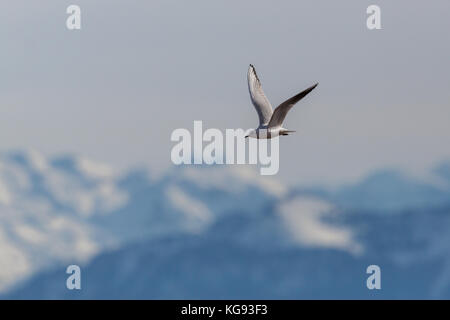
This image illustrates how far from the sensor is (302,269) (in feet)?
636

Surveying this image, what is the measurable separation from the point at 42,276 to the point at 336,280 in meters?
63.6

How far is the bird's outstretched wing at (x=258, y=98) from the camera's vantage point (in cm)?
2502

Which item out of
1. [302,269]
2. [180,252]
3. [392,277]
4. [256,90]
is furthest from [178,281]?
[256,90]

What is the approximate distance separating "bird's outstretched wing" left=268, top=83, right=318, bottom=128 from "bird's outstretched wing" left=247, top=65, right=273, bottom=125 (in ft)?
3.90

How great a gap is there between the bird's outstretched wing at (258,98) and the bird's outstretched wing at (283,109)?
3.90 feet

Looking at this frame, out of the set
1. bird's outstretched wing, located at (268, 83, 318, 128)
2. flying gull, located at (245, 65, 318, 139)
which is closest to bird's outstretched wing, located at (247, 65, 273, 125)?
flying gull, located at (245, 65, 318, 139)

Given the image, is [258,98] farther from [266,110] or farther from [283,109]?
[283,109]

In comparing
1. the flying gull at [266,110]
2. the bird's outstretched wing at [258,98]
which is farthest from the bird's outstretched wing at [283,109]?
the bird's outstretched wing at [258,98]

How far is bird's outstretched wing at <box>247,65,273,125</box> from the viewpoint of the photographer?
2502cm

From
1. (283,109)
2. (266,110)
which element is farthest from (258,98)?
(283,109)

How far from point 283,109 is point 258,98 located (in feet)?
8.40

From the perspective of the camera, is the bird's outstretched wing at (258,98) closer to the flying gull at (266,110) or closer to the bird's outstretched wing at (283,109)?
the flying gull at (266,110)

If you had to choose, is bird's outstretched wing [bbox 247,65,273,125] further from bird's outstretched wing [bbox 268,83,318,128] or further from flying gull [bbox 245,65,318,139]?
bird's outstretched wing [bbox 268,83,318,128]
